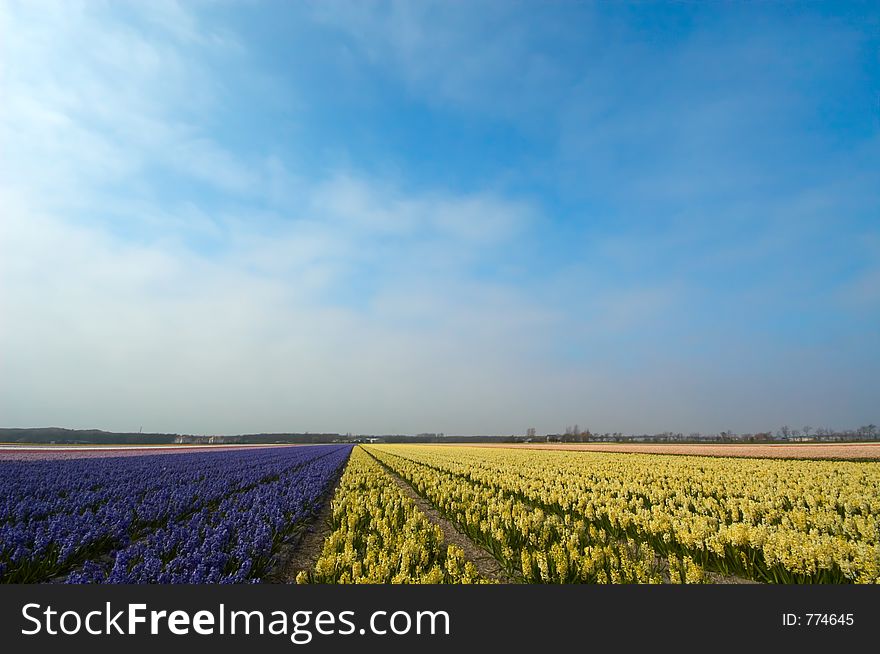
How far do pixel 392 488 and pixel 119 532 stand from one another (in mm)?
8086

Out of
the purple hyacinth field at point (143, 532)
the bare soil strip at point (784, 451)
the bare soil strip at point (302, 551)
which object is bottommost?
the bare soil strip at point (784, 451)

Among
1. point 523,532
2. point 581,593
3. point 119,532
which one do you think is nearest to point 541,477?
point 523,532

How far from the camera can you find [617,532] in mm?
8609

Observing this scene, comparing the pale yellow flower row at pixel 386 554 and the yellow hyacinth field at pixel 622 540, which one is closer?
the pale yellow flower row at pixel 386 554

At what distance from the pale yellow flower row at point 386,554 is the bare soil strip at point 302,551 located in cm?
44

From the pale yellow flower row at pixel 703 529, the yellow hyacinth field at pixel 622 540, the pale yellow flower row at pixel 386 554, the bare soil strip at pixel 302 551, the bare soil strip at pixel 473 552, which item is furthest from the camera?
the bare soil strip at pixel 302 551

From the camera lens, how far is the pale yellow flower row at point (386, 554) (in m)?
5.25

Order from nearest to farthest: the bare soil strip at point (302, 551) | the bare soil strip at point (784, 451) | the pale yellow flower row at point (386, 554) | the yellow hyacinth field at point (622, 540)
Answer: the pale yellow flower row at point (386, 554)
the yellow hyacinth field at point (622, 540)
the bare soil strip at point (302, 551)
the bare soil strip at point (784, 451)

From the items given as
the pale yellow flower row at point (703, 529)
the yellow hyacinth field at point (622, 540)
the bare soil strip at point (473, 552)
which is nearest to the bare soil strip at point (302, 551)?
Answer: the yellow hyacinth field at point (622, 540)

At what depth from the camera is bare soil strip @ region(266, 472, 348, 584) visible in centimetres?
687

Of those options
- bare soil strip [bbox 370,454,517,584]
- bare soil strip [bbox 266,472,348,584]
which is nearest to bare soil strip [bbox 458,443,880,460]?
bare soil strip [bbox 370,454,517,584]

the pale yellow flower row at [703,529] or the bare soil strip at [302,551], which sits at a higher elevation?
the pale yellow flower row at [703,529]

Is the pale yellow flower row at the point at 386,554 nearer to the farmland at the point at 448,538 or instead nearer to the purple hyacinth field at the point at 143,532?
the farmland at the point at 448,538

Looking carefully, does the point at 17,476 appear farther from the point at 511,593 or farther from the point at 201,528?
the point at 511,593
